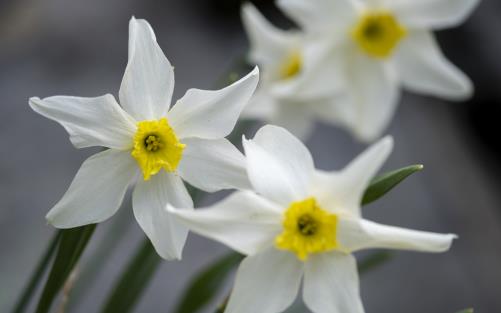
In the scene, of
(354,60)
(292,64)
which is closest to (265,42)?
(292,64)

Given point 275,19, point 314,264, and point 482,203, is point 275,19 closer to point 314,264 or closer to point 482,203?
point 482,203

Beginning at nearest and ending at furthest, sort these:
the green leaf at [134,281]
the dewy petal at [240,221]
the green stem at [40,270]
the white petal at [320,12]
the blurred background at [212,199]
Result: the dewy petal at [240,221]
the green stem at [40,270]
the green leaf at [134,281]
the white petal at [320,12]
the blurred background at [212,199]

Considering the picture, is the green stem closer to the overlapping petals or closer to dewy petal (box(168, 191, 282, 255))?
dewy petal (box(168, 191, 282, 255))

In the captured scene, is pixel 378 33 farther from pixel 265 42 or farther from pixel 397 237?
pixel 397 237

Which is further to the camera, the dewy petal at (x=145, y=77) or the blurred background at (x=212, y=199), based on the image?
the blurred background at (x=212, y=199)

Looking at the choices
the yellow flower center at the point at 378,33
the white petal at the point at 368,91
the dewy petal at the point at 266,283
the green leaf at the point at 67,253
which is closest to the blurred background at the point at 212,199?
the white petal at the point at 368,91

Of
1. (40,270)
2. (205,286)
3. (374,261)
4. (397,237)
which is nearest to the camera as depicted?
(397,237)

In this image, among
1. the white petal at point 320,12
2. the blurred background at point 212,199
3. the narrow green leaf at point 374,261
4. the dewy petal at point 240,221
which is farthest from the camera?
the blurred background at point 212,199

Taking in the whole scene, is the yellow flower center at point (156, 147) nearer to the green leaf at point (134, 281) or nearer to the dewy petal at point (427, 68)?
the green leaf at point (134, 281)

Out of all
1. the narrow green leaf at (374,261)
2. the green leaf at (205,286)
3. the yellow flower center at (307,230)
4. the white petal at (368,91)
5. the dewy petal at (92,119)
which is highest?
the dewy petal at (92,119)
